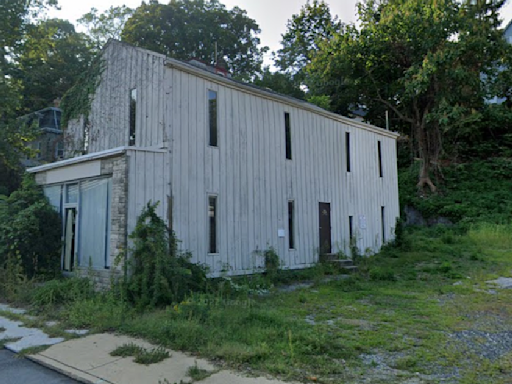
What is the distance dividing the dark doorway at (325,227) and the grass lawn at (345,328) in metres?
2.77

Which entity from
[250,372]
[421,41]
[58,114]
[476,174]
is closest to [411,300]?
[250,372]

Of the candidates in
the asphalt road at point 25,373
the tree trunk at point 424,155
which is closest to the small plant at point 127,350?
the asphalt road at point 25,373

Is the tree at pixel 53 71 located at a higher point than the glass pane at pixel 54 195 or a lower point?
higher

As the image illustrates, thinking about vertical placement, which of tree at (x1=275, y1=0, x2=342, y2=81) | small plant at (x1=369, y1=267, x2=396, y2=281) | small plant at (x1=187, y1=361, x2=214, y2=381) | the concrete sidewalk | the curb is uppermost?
tree at (x1=275, y1=0, x2=342, y2=81)

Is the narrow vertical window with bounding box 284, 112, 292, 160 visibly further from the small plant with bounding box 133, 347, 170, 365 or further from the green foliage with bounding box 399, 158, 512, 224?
the green foliage with bounding box 399, 158, 512, 224

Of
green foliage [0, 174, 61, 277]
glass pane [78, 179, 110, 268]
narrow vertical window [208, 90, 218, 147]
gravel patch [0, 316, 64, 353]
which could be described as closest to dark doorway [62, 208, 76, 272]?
green foliage [0, 174, 61, 277]

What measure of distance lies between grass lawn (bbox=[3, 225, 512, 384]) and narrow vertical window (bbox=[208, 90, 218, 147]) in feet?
13.7

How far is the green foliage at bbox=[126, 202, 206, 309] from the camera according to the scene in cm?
776

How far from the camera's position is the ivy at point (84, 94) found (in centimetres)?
1255

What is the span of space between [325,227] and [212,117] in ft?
18.8

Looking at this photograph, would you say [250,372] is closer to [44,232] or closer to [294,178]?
[44,232]

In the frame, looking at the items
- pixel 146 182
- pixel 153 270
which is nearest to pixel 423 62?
pixel 146 182

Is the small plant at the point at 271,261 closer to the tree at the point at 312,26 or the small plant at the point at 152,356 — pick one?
the small plant at the point at 152,356

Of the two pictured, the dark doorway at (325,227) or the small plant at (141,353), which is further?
the dark doorway at (325,227)
